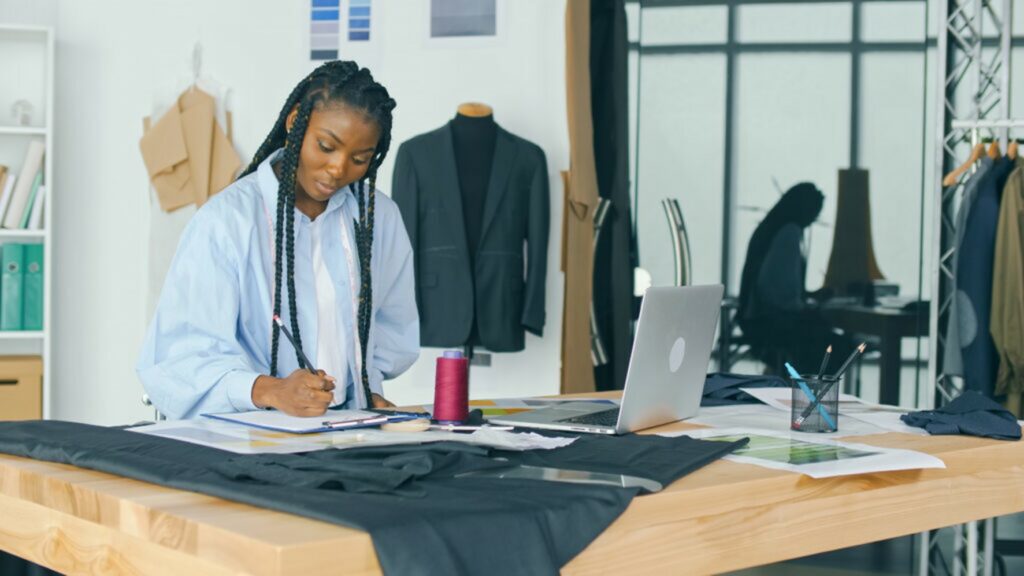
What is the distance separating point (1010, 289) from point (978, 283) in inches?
4.4

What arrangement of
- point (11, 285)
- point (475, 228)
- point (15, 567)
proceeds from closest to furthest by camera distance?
1. point (15, 567)
2. point (475, 228)
3. point (11, 285)

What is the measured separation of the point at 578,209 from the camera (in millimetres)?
4617

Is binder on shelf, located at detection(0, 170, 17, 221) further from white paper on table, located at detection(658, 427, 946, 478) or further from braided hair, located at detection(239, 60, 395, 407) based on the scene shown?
white paper on table, located at detection(658, 427, 946, 478)

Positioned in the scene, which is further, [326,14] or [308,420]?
[326,14]

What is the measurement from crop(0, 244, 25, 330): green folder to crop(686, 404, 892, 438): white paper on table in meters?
3.70

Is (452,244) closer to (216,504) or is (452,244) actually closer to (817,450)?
(817,450)

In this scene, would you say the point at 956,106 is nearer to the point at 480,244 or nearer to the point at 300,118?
the point at 480,244

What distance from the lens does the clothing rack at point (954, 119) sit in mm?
3877

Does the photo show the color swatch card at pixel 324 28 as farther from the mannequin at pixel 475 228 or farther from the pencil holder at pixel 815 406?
the pencil holder at pixel 815 406

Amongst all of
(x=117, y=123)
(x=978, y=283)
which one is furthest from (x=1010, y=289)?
(x=117, y=123)

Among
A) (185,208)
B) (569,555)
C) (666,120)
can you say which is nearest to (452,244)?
(666,120)

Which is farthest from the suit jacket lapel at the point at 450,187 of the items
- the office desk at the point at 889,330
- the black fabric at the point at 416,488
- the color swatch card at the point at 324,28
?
the black fabric at the point at 416,488

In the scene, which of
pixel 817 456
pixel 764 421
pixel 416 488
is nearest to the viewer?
pixel 416 488

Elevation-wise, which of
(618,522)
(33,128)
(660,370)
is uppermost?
(33,128)
